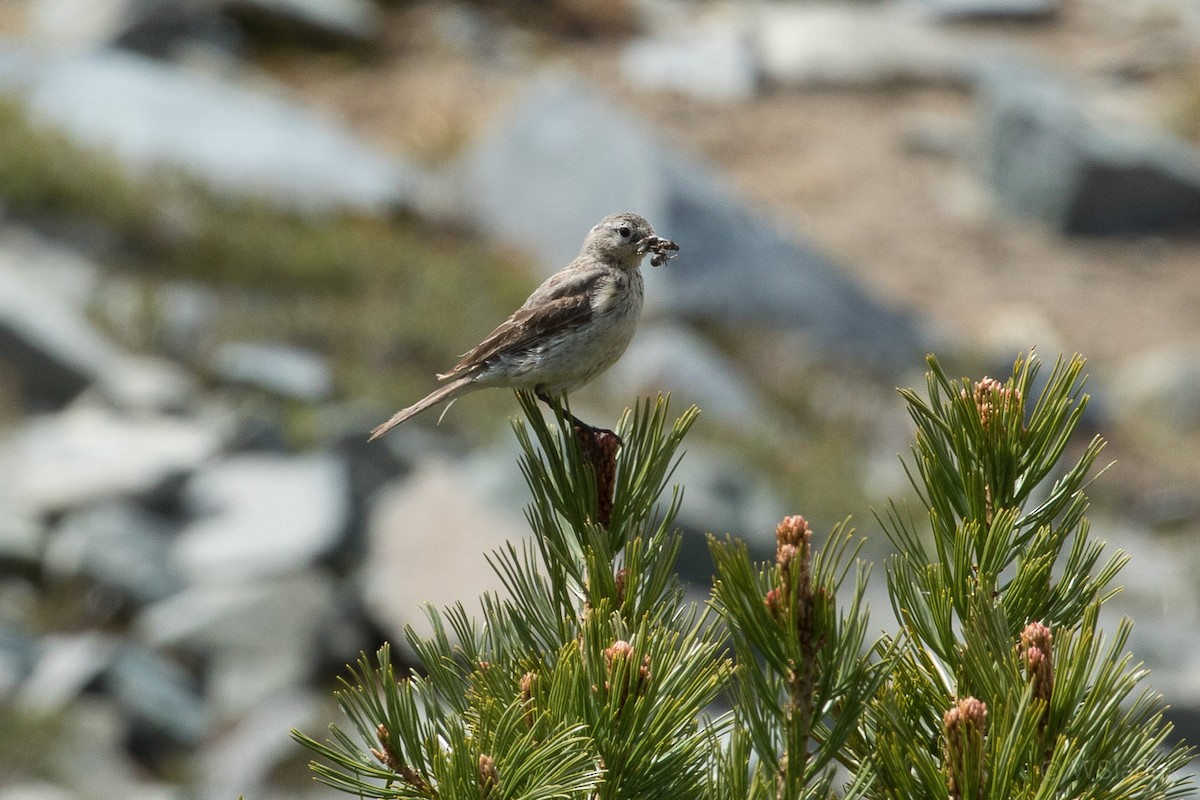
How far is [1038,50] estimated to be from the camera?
85.7 feet

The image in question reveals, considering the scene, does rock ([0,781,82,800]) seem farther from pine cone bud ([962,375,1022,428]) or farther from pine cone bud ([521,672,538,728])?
pine cone bud ([962,375,1022,428])

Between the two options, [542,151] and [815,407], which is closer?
[815,407]

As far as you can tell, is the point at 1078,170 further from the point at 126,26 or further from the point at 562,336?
the point at 562,336

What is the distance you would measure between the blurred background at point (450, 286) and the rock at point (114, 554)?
30mm

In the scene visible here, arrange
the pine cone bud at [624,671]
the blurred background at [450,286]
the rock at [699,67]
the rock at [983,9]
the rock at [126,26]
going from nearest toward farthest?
the pine cone bud at [624,671] < the blurred background at [450,286] < the rock at [126,26] < the rock at [699,67] < the rock at [983,9]

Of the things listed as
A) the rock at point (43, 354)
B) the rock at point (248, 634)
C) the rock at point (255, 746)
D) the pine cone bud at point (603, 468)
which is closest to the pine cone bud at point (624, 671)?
the pine cone bud at point (603, 468)

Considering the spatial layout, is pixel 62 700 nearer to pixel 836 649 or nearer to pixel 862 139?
pixel 836 649

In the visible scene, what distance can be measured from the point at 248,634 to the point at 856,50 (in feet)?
59.7

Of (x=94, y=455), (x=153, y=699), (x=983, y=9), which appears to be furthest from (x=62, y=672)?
(x=983, y=9)

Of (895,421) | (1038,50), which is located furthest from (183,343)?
(1038,50)

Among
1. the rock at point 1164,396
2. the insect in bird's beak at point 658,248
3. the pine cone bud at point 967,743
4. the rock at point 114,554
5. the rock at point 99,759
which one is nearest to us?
the pine cone bud at point 967,743

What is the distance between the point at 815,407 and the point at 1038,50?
44.4ft

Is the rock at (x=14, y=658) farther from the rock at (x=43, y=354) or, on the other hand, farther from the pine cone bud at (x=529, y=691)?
the pine cone bud at (x=529, y=691)

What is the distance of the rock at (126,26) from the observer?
21.9 meters
